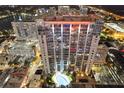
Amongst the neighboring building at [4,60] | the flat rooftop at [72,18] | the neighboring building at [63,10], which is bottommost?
the neighboring building at [4,60]

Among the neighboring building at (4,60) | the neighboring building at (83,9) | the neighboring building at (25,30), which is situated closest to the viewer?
the neighboring building at (83,9)

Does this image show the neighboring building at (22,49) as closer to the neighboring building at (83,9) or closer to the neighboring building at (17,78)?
the neighboring building at (17,78)

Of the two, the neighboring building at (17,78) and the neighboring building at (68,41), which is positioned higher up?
the neighboring building at (68,41)

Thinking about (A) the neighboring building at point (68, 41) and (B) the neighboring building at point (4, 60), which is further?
(B) the neighboring building at point (4, 60)

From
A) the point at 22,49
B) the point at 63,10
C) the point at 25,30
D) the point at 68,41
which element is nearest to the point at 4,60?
the point at 22,49

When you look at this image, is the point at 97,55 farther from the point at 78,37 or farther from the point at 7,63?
the point at 7,63

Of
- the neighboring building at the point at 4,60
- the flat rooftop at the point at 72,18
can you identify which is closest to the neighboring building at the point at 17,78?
the neighboring building at the point at 4,60

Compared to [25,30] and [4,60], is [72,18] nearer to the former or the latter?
[25,30]
